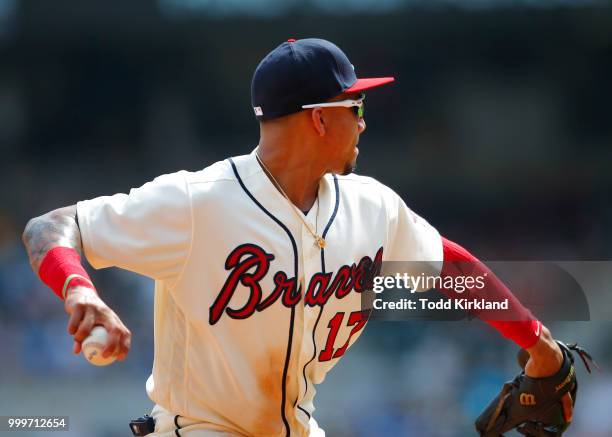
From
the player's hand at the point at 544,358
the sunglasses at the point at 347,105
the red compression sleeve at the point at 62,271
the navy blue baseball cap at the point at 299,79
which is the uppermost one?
the navy blue baseball cap at the point at 299,79

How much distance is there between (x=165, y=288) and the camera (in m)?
2.58

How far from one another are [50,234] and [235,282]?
482mm

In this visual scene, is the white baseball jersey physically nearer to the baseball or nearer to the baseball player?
the baseball player

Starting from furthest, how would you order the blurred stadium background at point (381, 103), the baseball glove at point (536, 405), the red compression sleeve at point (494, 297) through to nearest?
the blurred stadium background at point (381, 103) < the baseball glove at point (536, 405) < the red compression sleeve at point (494, 297)

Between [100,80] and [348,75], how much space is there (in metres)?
5.87

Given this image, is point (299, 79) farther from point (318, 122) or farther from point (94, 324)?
point (94, 324)

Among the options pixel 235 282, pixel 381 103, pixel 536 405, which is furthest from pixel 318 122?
pixel 381 103

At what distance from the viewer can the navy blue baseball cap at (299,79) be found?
2.65 metres

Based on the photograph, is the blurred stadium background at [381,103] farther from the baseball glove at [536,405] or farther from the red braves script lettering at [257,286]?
the red braves script lettering at [257,286]

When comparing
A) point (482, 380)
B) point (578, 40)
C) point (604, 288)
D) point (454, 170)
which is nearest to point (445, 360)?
point (482, 380)

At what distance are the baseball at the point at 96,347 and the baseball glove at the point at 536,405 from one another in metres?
1.59

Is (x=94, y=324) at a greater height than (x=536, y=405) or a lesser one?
greater

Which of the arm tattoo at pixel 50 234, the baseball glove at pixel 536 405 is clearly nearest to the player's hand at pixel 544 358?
the baseball glove at pixel 536 405

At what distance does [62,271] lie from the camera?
2.20m
